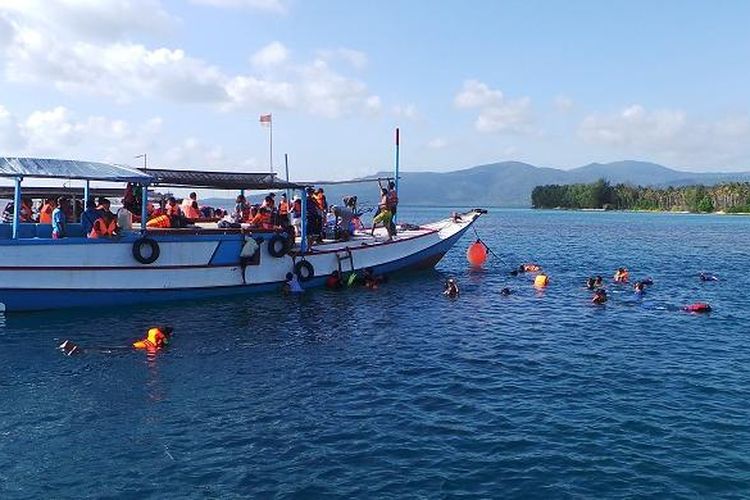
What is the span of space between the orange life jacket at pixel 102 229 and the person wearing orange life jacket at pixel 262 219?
6.04 m

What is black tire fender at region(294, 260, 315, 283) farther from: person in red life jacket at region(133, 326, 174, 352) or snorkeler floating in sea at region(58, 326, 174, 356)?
person in red life jacket at region(133, 326, 174, 352)

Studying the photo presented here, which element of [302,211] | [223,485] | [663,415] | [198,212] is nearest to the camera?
[223,485]

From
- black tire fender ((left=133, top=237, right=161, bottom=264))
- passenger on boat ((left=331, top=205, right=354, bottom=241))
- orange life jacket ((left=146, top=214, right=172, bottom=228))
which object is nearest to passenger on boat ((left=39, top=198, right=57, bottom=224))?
orange life jacket ((left=146, top=214, right=172, bottom=228))

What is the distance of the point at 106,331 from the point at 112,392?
6.47 metres

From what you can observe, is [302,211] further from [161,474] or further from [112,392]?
[161,474]

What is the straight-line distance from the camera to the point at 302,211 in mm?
28500

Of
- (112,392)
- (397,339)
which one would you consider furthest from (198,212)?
(112,392)

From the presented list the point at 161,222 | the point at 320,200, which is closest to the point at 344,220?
the point at 320,200

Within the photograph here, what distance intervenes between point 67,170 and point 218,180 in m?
5.61

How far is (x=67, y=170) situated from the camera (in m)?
23.5

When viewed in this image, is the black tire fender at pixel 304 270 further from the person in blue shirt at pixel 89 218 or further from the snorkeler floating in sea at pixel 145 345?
the snorkeler floating in sea at pixel 145 345

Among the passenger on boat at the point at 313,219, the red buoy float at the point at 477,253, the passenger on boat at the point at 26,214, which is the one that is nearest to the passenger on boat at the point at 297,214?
the passenger on boat at the point at 313,219

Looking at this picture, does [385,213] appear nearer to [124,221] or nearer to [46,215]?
[124,221]

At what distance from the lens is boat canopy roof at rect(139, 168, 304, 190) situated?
25.4 metres
